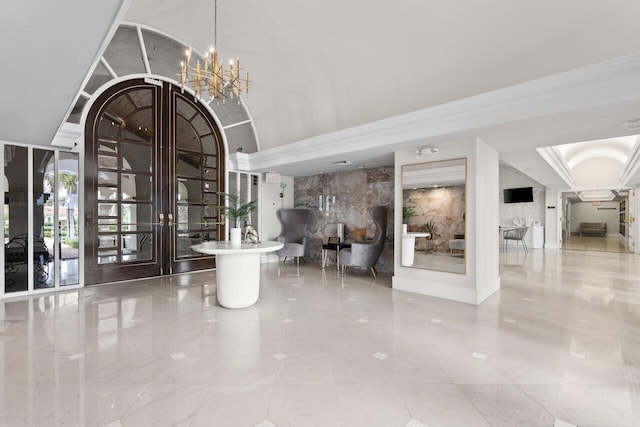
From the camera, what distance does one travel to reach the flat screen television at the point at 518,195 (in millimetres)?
11305

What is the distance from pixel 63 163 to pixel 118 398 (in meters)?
4.77

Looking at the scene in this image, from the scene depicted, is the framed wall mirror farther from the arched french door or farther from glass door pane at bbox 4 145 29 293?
glass door pane at bbox 4 145 29 293

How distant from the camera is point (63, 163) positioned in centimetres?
504

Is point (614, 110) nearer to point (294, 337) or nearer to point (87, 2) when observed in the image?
point (294, 337)

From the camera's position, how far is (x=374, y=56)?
13.8 ft

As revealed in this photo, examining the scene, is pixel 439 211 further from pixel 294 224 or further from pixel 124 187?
pixel 124 187

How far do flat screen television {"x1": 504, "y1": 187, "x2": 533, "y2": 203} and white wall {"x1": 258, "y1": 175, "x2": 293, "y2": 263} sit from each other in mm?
9035

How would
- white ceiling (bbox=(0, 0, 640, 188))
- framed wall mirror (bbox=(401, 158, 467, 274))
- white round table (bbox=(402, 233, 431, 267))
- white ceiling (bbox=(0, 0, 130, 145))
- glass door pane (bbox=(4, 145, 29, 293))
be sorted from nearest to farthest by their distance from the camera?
white ceiling (bbox=(0, 0, 130, 145)) < white ceiling (bbox=(0, 0, 640, 188)) < framed wall mirror (bbox=(401, 158, 467, 274)) < glass door pane (bbox=(4, 145, 29, 293)) < white round table (bbox=(402, 233, 431, 267))

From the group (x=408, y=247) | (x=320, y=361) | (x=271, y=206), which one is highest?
(x=271, y=206)

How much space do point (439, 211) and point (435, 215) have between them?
0.09m

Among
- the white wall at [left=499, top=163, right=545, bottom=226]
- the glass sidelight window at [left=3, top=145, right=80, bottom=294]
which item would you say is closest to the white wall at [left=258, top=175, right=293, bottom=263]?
the glass sidelight window at [left=3, top=145, right=80, bottom=294]

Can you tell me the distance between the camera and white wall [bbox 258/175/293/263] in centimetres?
774

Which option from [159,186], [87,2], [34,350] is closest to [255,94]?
[159,186]

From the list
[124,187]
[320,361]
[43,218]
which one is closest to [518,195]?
[320,361]
